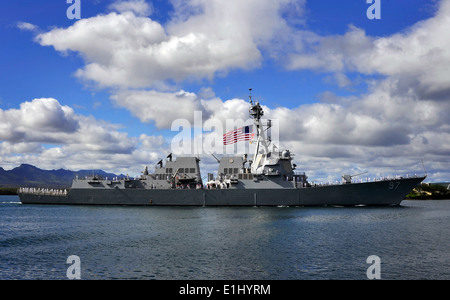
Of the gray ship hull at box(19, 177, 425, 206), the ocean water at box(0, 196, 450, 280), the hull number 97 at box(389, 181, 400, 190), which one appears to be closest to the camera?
the ocean water at box(0, 196, 450, 280)

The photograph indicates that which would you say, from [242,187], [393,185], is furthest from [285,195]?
[393,185]

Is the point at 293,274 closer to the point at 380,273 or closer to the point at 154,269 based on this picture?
the point at 380,273

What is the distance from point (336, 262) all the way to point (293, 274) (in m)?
3.45

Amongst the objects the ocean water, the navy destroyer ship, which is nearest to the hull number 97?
the navy destroyer ship

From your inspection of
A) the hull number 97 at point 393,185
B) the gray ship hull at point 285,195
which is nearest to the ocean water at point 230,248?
the gray ship hull at point 285,195

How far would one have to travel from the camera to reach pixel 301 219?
34625 mm

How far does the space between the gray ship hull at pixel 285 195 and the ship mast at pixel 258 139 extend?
166 inches

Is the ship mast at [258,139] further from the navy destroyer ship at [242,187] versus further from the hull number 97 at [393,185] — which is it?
the hull number 97 at [393,185]

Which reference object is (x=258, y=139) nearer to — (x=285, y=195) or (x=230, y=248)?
(x=285, y=195)

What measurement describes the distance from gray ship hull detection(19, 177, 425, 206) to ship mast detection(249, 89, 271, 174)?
4226 millimetres

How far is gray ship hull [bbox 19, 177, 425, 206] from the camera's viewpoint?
148 feet

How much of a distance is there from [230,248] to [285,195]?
84.4ft

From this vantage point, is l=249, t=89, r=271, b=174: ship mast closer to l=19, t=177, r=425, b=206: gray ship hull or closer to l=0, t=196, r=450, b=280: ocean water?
l=19, t=177, r=425, b=206: gray ship hull
